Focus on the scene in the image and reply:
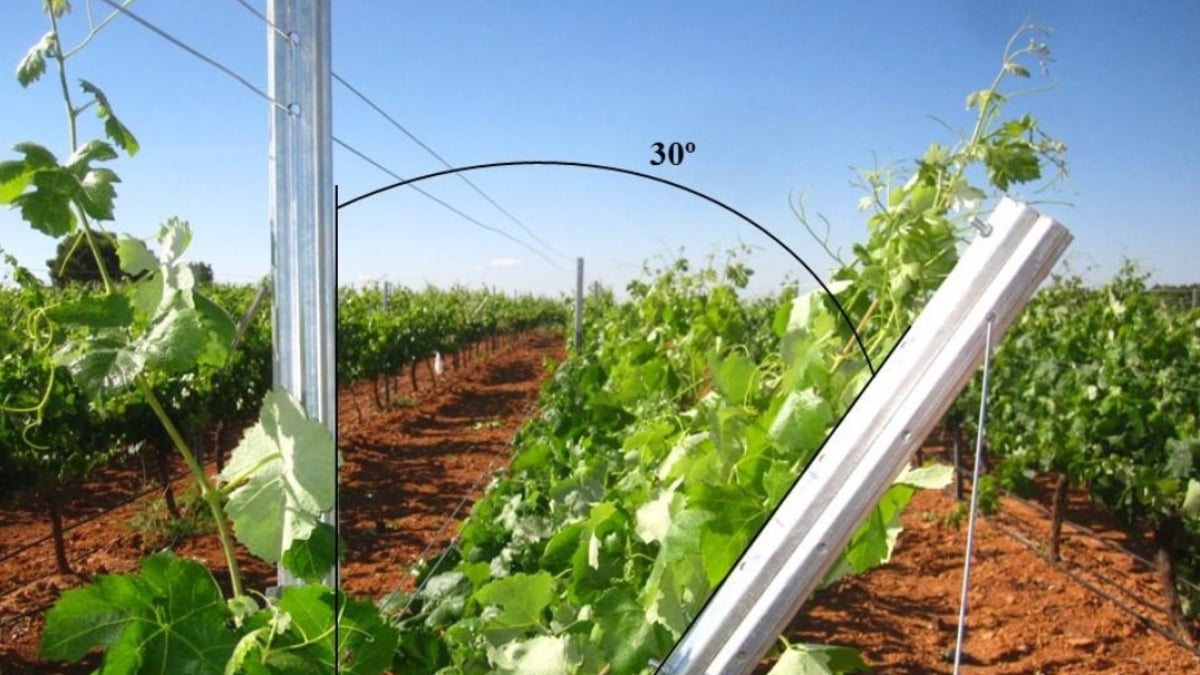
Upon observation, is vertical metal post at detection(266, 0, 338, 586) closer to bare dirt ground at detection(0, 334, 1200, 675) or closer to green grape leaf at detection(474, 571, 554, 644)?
green grape leaf at detection(474, 571, 554, 644)

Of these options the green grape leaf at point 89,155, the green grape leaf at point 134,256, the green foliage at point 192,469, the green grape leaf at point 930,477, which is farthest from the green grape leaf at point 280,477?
the green grape leaf at point 930,477

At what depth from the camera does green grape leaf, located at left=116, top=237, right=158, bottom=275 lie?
1.13 m

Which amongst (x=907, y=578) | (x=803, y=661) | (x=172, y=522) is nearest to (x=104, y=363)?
(x=803, y=661)

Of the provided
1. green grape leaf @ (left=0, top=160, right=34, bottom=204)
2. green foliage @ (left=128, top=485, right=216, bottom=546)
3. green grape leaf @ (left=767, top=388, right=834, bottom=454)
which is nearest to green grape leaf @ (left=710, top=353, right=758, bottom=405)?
green grape leaf @ (left=767, top=388, right=834, bottom=454)

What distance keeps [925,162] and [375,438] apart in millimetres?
9532

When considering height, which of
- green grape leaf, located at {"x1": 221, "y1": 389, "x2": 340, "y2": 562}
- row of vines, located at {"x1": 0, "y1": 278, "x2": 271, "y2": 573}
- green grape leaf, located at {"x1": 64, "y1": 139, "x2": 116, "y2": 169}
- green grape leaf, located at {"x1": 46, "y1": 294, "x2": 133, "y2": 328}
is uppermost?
green grape leaf, located at {"x1": 64, "y1": 139, "x2": 116, "y2": 169}

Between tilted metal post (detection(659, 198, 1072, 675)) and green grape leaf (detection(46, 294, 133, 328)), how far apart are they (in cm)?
77

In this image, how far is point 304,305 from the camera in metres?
1.23

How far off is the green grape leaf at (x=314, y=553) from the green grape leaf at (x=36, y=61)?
2.15ft

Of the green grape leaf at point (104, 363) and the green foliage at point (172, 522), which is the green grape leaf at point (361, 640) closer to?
the green grape leaf at point (104, 363)

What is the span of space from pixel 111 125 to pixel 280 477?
→ 1.56 ft

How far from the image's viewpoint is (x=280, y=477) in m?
1.10

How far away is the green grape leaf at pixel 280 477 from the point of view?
3.53 ft

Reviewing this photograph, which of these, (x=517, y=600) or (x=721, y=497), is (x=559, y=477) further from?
(x=721, y=497)
